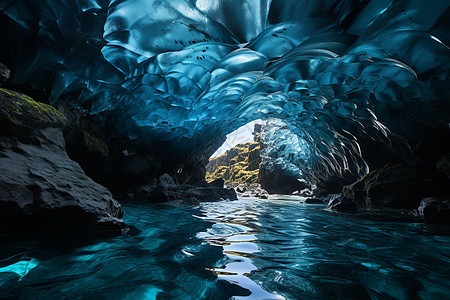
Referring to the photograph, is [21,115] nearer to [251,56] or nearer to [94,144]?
[251,56]

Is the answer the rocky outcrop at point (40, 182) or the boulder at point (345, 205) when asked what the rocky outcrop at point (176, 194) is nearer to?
the rocky outcrop at point (40, 182)

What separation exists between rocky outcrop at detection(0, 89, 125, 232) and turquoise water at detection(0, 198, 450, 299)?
26cm

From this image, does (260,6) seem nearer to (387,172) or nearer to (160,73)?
(160,73)

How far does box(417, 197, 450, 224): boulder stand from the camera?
4629mm

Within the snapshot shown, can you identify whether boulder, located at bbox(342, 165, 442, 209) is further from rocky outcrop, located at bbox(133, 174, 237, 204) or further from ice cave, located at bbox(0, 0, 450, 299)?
rocky outcrop, located at bbox(133, 174, 237, 204)

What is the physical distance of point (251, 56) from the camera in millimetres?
3969

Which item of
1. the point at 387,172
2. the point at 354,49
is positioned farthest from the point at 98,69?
the point at 387,172

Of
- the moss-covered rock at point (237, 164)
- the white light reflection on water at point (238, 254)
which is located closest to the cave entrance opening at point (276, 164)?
the moss-covered rock at point (237, 164)

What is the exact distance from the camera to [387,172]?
26.3 ft

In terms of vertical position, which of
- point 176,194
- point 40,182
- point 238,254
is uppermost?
point 40,182

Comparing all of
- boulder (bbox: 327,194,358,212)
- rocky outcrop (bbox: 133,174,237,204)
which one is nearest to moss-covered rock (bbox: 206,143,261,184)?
rocky outcrop (bbox: 133,174,237,204)

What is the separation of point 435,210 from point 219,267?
6.15 m

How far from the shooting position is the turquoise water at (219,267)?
1.33 metres

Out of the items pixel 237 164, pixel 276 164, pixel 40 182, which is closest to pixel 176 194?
pixel 40 182
